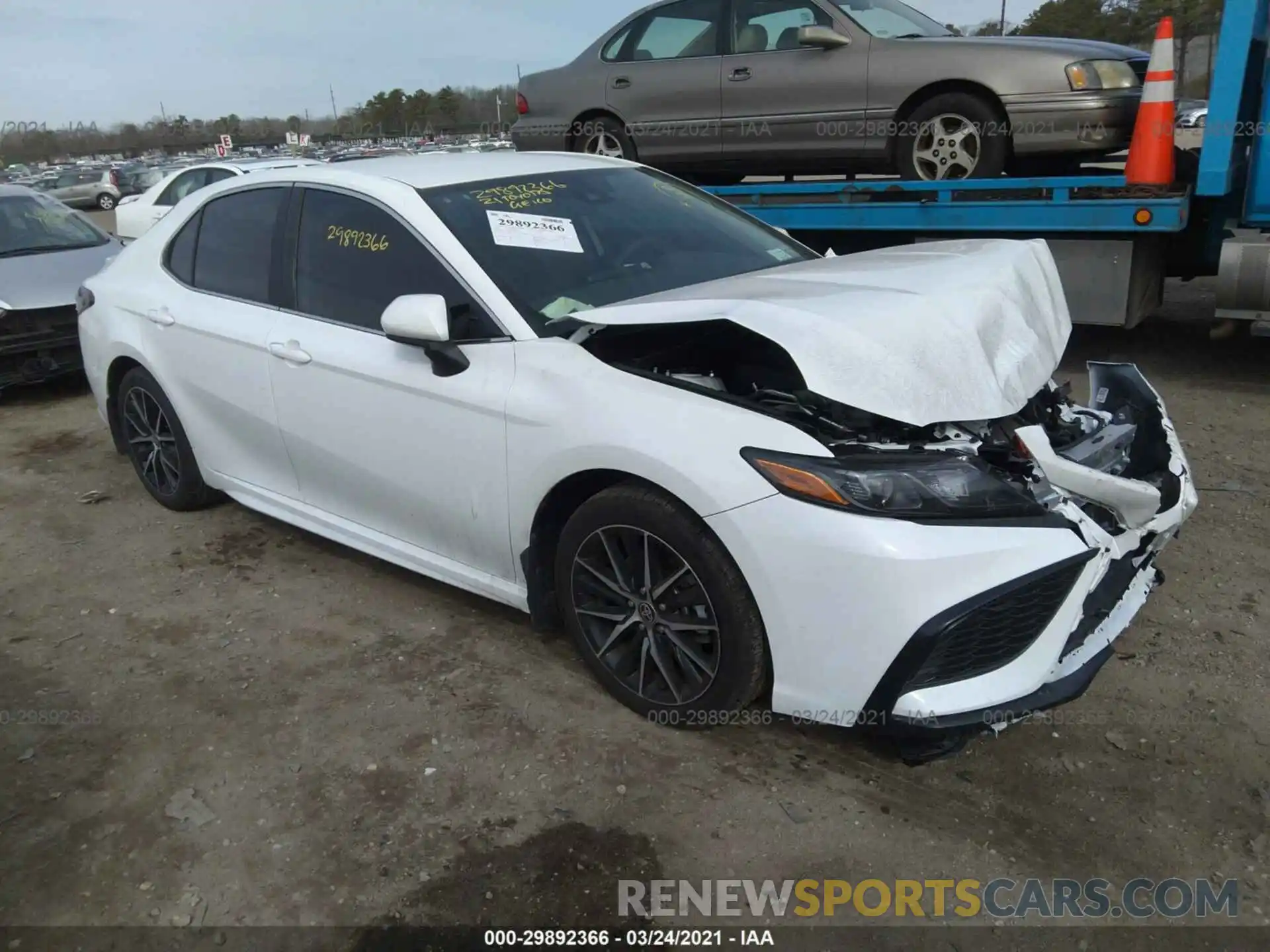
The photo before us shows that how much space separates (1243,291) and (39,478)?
712cm

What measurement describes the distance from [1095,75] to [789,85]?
1970 millimetres

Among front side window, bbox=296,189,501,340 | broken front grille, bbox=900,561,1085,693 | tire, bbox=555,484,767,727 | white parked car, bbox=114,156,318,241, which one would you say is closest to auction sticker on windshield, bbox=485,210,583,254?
front side window, bbox=296,189,501,340

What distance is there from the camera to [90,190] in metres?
31.1

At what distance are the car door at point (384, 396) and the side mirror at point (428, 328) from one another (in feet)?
0.11

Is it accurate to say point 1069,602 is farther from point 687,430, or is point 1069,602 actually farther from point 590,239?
point 590,239

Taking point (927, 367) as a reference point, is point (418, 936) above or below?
below

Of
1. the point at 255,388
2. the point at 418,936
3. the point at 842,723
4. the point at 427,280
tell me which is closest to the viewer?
the point at 418,936

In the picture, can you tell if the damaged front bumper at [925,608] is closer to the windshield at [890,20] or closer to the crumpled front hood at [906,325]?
the crumpled front hood at [906,325]

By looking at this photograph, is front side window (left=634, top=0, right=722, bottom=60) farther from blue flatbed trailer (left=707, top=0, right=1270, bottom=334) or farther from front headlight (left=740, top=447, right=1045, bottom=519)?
front headlight (left=740, top=447, right=1045, bottom=519)

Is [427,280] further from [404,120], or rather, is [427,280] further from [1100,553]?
[404,120]

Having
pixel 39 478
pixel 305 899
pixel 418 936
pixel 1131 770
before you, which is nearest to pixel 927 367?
pixel 1131 770

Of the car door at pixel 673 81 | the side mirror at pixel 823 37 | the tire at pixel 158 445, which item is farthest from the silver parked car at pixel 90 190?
the tire at pixel 158 445

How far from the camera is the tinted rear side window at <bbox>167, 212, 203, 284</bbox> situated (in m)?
4.32

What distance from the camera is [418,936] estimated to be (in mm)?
2268
